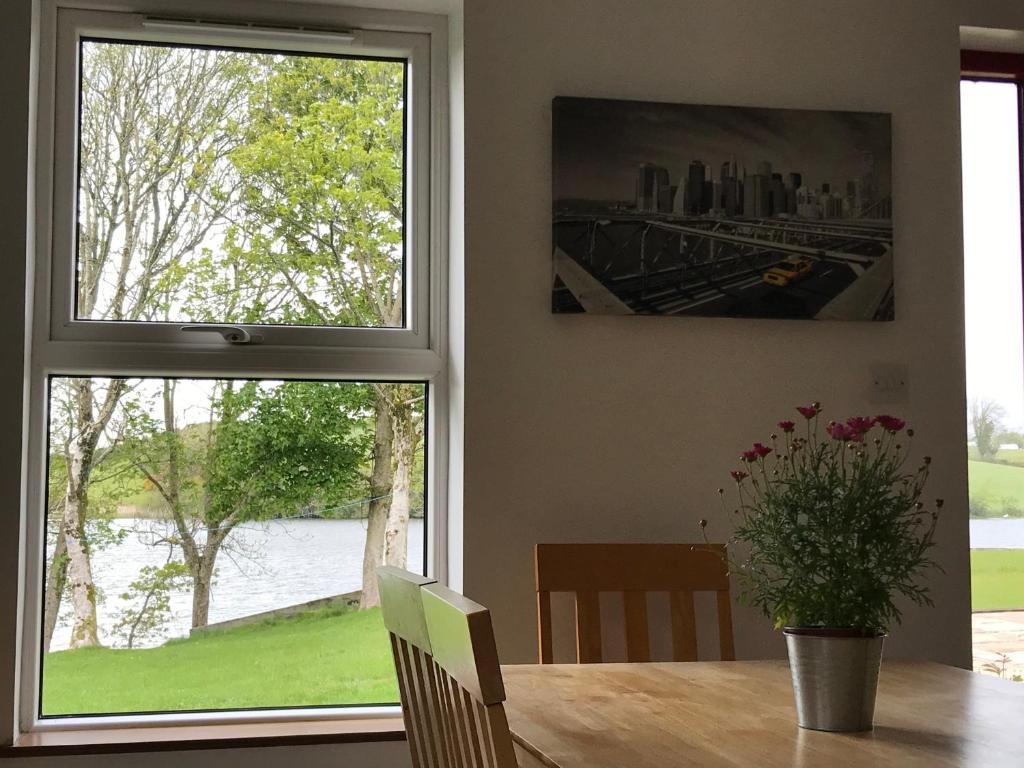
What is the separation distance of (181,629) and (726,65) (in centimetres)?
188

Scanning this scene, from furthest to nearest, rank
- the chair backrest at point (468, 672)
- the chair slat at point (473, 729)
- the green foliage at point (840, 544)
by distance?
the green foliage at point (840, 544)
the chair slat at point (473, 729)
the chair backrest at point (468, 672)

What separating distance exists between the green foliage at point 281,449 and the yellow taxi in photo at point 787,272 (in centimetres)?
104

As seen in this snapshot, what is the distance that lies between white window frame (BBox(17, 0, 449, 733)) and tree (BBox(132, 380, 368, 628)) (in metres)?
0.06

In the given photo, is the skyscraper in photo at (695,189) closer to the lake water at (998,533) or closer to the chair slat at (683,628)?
the chair slat at (683,628)

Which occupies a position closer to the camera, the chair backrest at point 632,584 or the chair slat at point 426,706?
the chair slat at point 426,706

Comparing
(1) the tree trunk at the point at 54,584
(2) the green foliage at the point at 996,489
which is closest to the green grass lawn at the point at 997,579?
(2) the green foliage at the point at 996,489

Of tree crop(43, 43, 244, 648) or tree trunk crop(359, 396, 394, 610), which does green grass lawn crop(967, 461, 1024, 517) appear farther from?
tree crop(43, 43, 244, 648)

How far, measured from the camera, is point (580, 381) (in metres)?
2.57

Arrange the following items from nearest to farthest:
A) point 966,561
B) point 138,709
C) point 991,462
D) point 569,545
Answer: point 569,545 < point 138,709 < point 966,561 < point 991,462

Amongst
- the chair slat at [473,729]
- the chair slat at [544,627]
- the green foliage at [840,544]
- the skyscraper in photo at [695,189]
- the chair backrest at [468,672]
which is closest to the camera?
A: the chair backrest at [468,672]

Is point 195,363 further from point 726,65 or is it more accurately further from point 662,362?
point 726,65

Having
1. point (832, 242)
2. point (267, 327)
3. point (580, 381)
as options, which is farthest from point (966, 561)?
point (267, 327)

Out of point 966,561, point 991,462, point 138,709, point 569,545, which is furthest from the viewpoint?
point 991,462

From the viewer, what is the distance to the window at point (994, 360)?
2.92 meters
